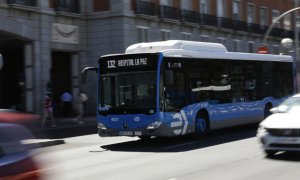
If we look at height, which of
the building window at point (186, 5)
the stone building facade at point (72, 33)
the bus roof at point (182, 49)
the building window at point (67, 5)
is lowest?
the bus roof at point (182, 49)

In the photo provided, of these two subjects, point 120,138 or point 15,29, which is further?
point 15,29

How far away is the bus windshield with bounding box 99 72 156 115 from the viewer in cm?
1470

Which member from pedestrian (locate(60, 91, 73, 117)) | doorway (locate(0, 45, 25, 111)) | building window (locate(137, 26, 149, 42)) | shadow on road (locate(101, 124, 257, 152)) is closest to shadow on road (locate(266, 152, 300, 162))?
shadow on road (locate(101, 124, 257, 152))

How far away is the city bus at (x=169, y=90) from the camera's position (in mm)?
14688

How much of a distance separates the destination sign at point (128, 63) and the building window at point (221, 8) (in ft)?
95.4

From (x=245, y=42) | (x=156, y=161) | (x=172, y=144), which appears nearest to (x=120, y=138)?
(x=172, y=144)

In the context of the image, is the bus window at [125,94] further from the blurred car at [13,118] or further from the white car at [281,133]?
the blurred car at [13,118]

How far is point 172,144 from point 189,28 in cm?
2411

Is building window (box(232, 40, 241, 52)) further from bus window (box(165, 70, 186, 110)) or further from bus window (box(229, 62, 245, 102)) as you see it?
bus window (box(165, 70, 186, 110))

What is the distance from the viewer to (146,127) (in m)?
14.6

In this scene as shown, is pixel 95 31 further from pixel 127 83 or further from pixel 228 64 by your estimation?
pixel 127 83

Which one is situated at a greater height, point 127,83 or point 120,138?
point 127,83

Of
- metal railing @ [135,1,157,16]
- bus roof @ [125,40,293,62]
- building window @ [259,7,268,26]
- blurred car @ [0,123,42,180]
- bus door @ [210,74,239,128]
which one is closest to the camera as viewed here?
blurred car @ [0,123,42,180]

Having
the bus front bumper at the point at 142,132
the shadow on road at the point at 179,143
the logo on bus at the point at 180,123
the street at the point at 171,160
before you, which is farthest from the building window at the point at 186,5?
the bus front bumper at the point at 142,132
